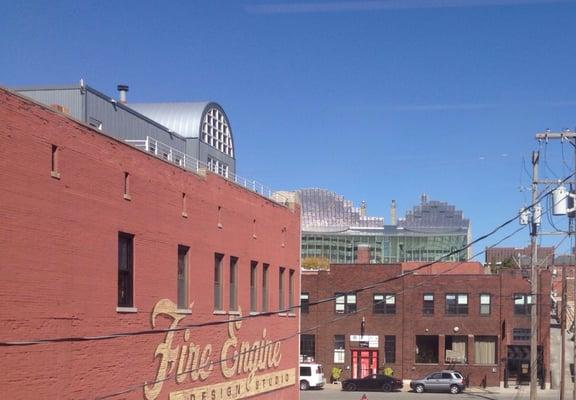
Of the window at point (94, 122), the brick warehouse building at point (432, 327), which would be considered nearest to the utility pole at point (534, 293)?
the window at point (94, 122)

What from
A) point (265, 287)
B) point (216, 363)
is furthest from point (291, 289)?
point (216, 363)

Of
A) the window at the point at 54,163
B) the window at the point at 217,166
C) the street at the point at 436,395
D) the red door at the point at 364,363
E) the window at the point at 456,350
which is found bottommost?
the street at the point at 436,395

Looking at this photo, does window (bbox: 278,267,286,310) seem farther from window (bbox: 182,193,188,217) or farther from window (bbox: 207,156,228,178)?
window (bbox: 182,193,188,217)

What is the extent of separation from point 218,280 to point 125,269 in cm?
810

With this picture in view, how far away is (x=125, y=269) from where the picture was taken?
957 inches

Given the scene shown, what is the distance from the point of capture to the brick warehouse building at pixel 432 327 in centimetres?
6912

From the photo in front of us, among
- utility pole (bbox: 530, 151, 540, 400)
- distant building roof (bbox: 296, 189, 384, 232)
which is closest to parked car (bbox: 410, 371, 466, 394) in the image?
utility pole (bbox: 530, 151, 540, 400)

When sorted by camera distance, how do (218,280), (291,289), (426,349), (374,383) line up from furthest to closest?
(426,349), (374,383), (291,289), (218,280)

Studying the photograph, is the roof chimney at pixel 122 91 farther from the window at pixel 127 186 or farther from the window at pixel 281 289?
the window at pixel 127 186

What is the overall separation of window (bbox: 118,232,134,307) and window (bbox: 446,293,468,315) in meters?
48.4

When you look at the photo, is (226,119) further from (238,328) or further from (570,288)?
(570,288)

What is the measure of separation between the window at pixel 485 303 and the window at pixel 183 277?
4465cm

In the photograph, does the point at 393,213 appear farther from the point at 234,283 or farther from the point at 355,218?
the point at 234,283

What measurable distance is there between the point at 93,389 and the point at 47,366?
2.37 metres
